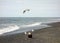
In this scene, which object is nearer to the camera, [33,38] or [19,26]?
[33,38]

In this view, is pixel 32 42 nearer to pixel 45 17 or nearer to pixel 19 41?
pixel 19 41

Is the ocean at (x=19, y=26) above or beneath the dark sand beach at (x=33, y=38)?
beneath

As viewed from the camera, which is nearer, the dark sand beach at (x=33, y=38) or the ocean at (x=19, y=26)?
the dark sand beach at (x=33, y=38)

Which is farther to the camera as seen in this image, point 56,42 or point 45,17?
point 45,17

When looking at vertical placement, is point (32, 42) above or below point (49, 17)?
above

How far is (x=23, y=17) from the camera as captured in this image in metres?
14.6

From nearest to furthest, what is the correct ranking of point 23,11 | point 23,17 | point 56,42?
1. point 56,42
2. point 23,11
3. point 23,17

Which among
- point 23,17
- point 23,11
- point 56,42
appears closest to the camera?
point 56,42

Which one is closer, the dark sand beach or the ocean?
the dark sand beach

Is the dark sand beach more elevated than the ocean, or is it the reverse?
the dark sand beach

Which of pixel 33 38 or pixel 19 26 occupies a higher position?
pixel 33 38

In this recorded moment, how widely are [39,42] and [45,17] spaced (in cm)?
1029

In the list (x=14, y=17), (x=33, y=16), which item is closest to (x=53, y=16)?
(x=33, y=16)

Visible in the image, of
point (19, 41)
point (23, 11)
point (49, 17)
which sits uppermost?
point (19, 41)
